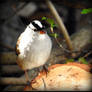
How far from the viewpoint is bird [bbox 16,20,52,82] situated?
4.33ft

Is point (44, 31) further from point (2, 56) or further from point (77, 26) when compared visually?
point (77, 26)

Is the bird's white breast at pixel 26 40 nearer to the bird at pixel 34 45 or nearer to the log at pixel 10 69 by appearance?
the bird at pixel 34 45

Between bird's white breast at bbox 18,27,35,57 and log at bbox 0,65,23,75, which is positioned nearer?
bird's white breast at bbox 18,27,35,57

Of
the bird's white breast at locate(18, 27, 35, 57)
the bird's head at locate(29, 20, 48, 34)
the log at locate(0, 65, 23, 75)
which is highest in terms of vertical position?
the bird's head at locate(29, 20, 48, 34)

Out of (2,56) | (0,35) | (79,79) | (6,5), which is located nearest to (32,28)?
(79,79)

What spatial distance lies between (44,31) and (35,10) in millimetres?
3435

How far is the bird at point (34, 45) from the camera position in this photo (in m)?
1.32

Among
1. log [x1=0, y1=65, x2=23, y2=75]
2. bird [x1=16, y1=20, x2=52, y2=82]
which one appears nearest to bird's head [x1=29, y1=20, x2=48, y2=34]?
bird [x1=16, y1=20, x2=52, y2=82]

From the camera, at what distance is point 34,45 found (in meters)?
1.32

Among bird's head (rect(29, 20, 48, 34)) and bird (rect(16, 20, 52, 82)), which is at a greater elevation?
bird's head (rect(29, 20, 48, 34))

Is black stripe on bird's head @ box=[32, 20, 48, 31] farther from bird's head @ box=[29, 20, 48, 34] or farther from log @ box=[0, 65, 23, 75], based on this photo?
log @ box=[0, 65, 23, 75]

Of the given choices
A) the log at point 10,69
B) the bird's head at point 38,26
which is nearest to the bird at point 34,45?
the bird's head at point 38,26

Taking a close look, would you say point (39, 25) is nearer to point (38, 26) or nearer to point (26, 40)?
point (38, 26)

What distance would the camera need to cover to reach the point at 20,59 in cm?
141
